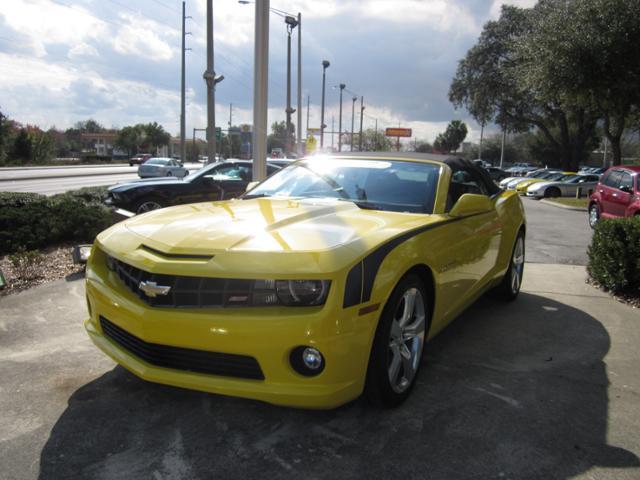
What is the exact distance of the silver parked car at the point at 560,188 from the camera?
2444 cm

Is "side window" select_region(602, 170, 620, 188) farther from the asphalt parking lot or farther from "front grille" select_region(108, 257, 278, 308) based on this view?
"front grille" select_region(108, 257, 278, 308)

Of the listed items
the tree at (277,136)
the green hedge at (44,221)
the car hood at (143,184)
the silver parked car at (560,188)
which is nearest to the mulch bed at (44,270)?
the green hedge at (44,221)

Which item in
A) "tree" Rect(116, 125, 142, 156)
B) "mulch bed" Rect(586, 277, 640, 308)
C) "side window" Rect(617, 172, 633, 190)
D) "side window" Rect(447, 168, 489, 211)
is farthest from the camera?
"tree" Rect(116, 125, 142, 156)

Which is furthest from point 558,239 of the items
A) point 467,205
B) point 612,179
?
point 467,205

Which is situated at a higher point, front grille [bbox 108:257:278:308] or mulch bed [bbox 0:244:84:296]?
front grille [bbox 108:257:278:308]

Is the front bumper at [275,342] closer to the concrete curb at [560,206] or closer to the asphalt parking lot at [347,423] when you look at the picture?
the asphalt parking lot at [347,423]

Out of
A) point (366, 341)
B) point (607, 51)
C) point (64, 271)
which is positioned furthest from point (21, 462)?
point (607, 51)

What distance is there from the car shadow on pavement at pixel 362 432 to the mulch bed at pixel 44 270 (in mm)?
2718

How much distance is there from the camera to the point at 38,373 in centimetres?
347

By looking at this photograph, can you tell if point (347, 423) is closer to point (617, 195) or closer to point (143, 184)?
point (143, 184)

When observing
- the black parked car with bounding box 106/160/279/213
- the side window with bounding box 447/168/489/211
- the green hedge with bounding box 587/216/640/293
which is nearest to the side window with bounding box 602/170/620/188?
the green hedge with bounding box 587/216/640/293

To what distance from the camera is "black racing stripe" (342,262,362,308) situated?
2.50 meters

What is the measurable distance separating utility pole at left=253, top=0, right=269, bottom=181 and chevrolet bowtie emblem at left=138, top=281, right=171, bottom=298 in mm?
6317

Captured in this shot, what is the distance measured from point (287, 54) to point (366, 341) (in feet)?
97.8
